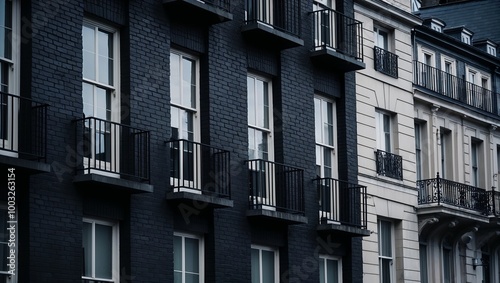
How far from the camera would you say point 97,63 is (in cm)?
2670

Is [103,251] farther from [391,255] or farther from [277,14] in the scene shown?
[391,255]

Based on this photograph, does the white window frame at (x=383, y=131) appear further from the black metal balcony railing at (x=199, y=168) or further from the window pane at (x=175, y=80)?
the window pane at (x=175, y=80)

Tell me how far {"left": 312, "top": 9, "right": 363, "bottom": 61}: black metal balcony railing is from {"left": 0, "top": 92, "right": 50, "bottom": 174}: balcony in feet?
36.8

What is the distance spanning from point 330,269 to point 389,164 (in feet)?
16.8

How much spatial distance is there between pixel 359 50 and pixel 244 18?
526cm

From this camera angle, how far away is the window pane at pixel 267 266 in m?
31.3

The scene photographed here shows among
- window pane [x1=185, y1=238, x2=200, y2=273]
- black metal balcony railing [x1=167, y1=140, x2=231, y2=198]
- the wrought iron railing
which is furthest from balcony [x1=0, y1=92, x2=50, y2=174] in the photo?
the wrought iron railing

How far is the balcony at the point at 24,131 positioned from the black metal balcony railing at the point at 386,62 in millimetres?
15638

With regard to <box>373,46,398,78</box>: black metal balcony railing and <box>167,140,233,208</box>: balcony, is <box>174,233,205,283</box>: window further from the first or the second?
<box>373,46,398,78</box>: black metal balcony railing

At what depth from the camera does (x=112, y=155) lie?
2644cm

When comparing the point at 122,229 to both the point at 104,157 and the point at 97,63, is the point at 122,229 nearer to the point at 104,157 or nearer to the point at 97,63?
the point at 104,157

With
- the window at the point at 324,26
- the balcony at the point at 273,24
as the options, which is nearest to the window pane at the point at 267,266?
the balcony at the point at 273,24

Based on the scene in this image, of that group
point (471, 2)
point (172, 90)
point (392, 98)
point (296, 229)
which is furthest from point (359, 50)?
point (471, 2)

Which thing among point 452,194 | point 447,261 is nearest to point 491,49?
point 452,194
